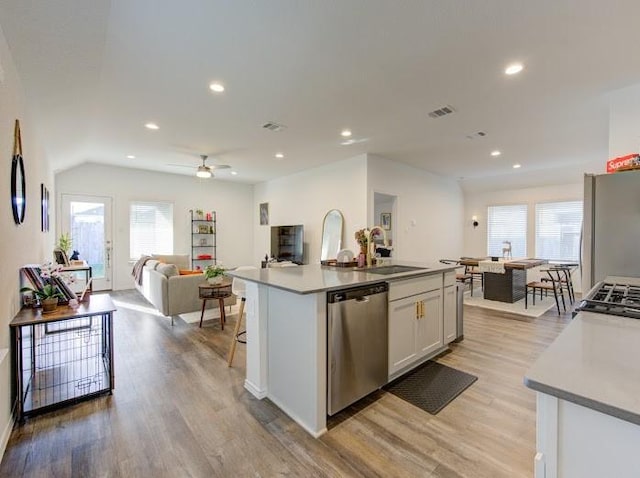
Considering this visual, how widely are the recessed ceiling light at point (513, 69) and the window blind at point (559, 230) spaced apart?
563 centimetres

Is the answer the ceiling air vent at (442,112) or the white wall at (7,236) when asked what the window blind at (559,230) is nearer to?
the ceiling air vent at (442,112)

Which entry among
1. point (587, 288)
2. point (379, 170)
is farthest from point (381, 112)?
point (587, 288)

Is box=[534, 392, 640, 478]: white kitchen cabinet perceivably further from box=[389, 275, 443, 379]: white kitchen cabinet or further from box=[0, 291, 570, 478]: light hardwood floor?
box=[389, 275, 443, 379]: white kitchen cabinet

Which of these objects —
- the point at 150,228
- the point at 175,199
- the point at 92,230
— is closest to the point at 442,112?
the point at 175,199

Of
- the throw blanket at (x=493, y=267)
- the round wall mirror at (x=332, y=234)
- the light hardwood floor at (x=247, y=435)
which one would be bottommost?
the light hardwood floor at (x=247, y=435)

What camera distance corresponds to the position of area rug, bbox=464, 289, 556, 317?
16.2 feet

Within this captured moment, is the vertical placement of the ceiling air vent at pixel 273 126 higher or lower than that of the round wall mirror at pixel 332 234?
higher

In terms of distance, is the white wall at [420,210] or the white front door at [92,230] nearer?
the white wall at [420,210]

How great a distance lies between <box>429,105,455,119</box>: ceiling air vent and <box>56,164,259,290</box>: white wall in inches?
244

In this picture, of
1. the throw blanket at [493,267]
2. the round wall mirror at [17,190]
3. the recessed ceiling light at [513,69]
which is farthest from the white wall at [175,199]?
the recessed ceiling light at [513,69]

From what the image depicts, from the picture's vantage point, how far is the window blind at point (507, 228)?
296 inches

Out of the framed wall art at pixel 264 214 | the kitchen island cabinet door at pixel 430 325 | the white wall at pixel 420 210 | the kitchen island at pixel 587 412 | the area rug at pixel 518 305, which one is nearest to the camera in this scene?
the kitchen island at pixel 587 412

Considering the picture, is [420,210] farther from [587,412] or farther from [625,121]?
[587,412]

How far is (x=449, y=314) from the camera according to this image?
129 inches
